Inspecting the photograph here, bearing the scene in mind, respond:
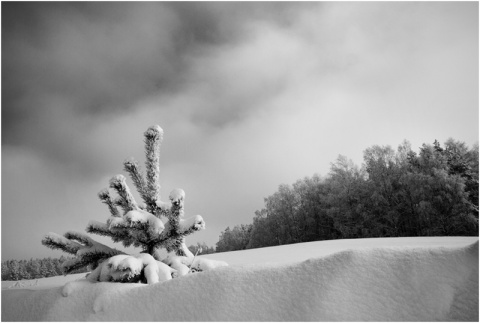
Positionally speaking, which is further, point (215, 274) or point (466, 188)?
point (466, 188)

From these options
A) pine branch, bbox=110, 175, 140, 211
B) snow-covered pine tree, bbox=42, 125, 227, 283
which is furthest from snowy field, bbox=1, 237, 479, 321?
pine branch, bbox=110, 175, 140, 211

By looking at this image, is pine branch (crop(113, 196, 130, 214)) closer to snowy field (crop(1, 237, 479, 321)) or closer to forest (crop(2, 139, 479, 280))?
snowy field (crop(1, 237, 479, 321))

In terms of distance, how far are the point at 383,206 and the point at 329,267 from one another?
96.2 ft

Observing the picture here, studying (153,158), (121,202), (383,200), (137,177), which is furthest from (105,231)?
(383,200)

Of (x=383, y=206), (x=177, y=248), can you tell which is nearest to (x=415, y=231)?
(x=383, y=206)

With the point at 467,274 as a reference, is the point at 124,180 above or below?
above

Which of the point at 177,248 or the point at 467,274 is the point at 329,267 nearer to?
the point at 467,274

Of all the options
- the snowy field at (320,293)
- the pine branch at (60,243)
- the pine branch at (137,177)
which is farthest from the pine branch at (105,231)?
the snowy field at (320,293)

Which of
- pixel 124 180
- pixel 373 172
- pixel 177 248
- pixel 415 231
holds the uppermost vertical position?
pixel 373 172

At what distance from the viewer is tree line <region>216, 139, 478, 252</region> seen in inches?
901

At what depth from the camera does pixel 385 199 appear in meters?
26.9

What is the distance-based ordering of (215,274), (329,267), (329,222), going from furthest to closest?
1. (329,222)
2. (215,274)
3. (329,267)

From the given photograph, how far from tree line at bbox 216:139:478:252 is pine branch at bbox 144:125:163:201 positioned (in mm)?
24761

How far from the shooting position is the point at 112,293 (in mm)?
2061
